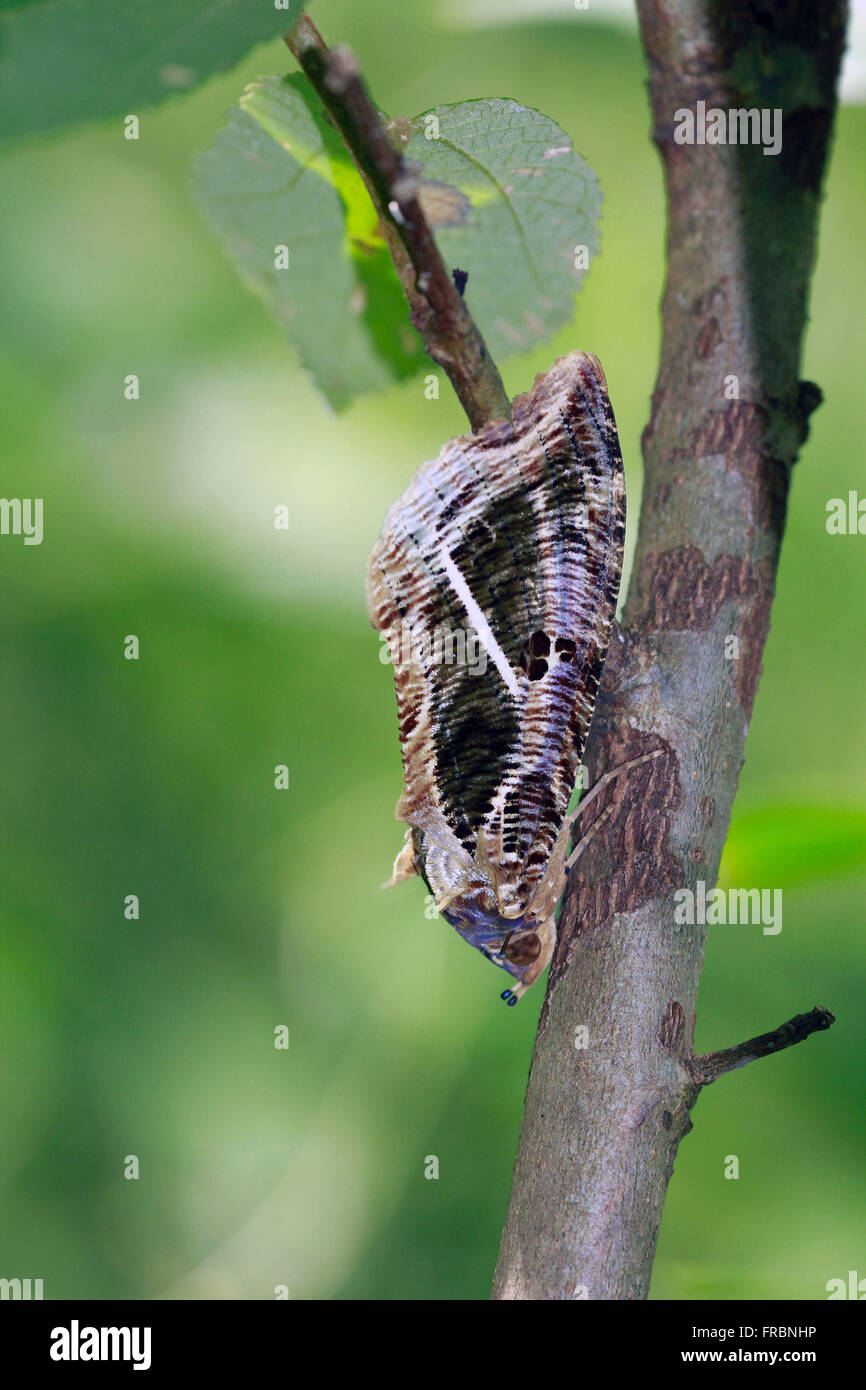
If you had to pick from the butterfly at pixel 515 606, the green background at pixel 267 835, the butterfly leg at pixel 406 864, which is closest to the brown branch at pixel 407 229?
the butterfly at pixel 515 606

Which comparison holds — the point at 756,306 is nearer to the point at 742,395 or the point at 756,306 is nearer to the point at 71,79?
the point at 742,395

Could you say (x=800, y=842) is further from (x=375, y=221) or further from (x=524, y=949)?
(x=375, y=221)

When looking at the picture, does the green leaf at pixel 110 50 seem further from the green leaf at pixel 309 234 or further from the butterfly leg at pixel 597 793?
the butterfly leg at pixel 597 793

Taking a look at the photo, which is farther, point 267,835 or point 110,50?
point 267,835

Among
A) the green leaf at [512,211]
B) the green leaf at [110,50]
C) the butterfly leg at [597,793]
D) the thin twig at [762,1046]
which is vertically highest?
the green leaf at [512,211]

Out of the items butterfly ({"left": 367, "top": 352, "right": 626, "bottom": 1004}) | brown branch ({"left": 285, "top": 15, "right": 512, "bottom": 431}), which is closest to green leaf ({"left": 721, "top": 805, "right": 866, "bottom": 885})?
butterfly ({"left": 367, "top": 352, "right": 626, "bottom": 1004})

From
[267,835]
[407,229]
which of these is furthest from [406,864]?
[267,835]
